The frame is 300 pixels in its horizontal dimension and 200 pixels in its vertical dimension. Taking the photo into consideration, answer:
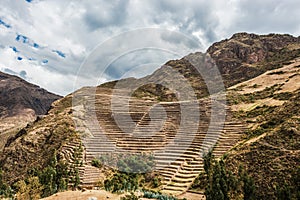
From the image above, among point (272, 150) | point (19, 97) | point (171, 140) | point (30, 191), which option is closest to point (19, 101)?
point (19, 97)

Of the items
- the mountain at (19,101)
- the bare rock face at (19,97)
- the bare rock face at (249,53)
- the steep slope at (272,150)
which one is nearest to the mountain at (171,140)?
the steep slope at (272,150)

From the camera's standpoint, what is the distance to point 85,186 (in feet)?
75.9

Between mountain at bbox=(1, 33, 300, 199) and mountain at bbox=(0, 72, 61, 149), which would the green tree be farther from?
mountain at bbox=(0, 72, 61, 149)

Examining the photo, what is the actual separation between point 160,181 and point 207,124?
12.7 m

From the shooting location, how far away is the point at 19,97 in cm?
15625

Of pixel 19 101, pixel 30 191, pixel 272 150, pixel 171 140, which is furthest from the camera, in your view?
pixel 19 101

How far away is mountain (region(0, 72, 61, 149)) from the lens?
13438cm

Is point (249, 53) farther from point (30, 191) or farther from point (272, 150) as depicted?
point (30, 191)

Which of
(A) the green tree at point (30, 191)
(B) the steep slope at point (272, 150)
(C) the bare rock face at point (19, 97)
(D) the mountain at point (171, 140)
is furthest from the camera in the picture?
(C) the bare rock face at point (19, 97)

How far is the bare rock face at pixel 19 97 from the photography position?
5712 inches

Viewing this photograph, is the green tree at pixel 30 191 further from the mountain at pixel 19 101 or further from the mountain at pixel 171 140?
the mountain at pixel 19 101

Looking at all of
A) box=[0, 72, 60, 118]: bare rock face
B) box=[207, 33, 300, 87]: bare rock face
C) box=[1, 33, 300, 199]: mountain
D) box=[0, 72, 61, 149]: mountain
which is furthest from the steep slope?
box=[0, 72, 60, 118]: bare rock face

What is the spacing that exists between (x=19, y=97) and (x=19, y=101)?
4992 millimetres

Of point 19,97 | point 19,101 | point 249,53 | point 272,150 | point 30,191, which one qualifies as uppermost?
point 19,97
